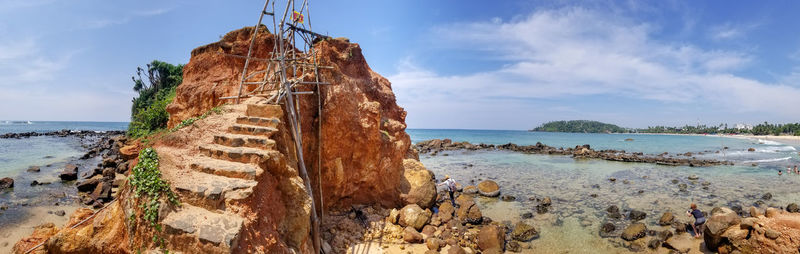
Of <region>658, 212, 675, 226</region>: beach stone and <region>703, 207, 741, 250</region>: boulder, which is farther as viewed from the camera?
<region>658, 212, 675, 226</region>: beach stone

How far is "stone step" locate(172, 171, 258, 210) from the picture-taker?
17.9ft

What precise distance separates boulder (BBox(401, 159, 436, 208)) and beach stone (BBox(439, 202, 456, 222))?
52 centimetres

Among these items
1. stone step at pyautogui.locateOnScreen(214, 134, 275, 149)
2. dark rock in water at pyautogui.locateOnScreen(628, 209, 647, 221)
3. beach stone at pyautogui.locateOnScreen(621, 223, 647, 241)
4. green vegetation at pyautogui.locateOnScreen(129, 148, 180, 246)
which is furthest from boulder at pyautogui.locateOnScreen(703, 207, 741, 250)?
green vegetation at pyautogui.locateOnScreen(129, 148, 180, 246)

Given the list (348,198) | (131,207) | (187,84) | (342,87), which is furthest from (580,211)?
(187,84)

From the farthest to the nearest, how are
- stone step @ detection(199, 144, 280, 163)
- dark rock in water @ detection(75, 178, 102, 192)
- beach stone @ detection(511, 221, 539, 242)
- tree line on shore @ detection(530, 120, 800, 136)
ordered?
1. tree line on shore @ detection(530, 120, 800, 136)
2. dark rock in water @ detection(75, 178, 102, 192)
3. beach stone @ detection(511, 221, 539, 242)
4. stone step @ detection(199, 144, 280, 163)

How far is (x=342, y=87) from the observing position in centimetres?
1234

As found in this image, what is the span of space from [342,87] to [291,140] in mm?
3664

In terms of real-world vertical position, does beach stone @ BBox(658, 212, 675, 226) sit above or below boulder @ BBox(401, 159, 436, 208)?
below

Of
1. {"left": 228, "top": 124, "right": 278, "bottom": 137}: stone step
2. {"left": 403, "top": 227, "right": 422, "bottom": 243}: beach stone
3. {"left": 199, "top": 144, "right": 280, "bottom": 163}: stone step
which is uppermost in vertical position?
{"left": 228, "top": 124, "right": 278, "bottom": 137}: stone step

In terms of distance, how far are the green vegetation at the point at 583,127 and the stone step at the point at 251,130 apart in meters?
196

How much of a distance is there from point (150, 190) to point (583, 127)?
19975 cm

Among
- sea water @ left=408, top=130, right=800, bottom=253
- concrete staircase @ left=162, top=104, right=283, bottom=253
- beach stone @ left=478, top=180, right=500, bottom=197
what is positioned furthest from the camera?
beach stone @ left=478, top=180, right=500, bottom=197

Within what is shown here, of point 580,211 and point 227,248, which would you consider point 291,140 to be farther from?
point 580,211

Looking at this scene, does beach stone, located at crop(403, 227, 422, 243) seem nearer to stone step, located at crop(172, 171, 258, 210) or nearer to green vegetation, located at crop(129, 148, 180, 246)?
stone step, located at crop(172, 171, 258, 210)
